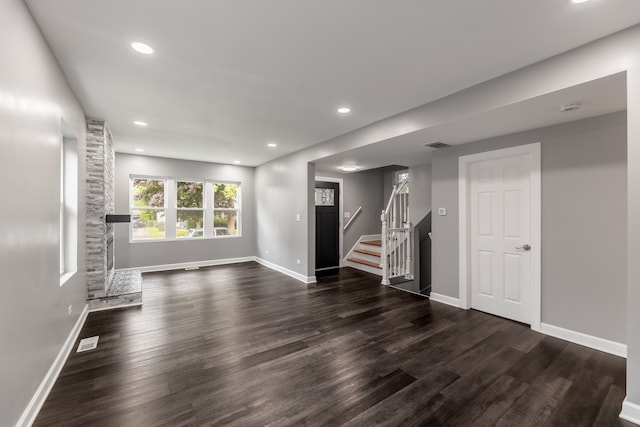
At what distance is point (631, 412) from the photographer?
1855 mm

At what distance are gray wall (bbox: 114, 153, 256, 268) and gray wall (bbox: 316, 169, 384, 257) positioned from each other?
2.32 metres

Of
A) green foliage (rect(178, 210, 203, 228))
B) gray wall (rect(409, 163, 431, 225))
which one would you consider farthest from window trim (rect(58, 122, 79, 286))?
gray wall (rect(409, 163, 431, 225))

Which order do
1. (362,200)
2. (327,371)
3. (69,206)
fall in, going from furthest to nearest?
1. (362,200)
2. (69,206)
3. (327,371)

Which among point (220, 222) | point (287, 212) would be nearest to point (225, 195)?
point (220, 222)

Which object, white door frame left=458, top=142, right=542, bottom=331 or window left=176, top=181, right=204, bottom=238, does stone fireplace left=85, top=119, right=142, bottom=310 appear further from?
white door frame left=458, top=142, right=542, bottom=331

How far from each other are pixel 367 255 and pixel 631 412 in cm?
498

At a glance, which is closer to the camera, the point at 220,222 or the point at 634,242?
the point at 634,242

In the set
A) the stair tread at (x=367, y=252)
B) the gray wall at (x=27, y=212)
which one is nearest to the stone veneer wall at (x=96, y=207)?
the gray wall at (x=27, y=212)

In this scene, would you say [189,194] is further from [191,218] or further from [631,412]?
[631,412]

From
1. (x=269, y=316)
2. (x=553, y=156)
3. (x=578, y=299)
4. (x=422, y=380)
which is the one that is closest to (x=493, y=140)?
(x=553, y=156)

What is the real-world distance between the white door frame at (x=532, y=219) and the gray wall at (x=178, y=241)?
5422 mm

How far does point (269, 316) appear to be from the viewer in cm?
369

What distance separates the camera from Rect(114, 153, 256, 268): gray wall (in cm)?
604

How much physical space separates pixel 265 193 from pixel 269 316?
4027mm
